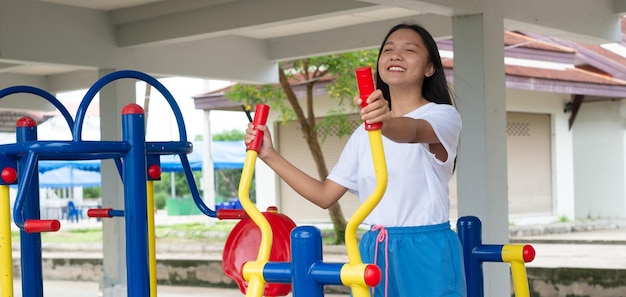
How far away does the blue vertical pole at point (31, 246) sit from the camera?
323 centimetres

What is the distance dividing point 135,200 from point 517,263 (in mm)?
1126

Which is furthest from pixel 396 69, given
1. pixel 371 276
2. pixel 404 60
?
pixel 371 276

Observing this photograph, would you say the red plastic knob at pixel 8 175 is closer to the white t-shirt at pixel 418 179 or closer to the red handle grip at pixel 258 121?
the red handle grip at pixel 258 121

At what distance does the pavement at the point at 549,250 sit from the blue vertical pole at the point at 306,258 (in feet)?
19.4

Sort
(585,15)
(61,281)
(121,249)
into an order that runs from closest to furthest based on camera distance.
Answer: (585,15), (121,249), (61,281)

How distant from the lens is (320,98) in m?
13.7

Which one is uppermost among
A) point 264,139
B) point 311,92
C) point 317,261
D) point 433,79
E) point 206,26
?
point 206,26

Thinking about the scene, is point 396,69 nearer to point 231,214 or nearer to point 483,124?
point 231,214

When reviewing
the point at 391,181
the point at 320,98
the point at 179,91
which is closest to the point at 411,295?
the point at 391,181

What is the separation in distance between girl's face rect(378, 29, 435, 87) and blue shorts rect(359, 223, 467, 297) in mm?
365

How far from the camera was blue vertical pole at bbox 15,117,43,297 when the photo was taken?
10.6 feet

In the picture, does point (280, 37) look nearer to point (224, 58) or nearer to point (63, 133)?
point (224, 58)

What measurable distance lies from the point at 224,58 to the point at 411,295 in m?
7.40

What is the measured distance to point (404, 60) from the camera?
7.84 feet
